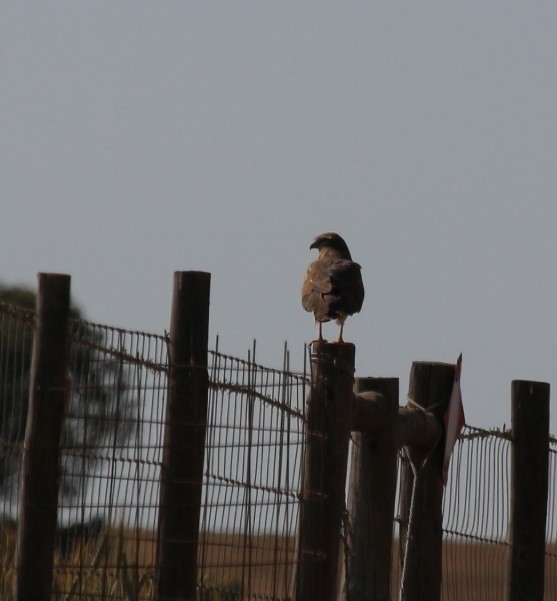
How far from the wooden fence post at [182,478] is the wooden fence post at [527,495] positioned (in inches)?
138

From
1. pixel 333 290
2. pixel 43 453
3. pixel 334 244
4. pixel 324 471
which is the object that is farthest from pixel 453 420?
pixel 334 244

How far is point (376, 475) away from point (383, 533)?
0.27 m

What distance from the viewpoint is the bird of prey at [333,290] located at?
1149 centimetres

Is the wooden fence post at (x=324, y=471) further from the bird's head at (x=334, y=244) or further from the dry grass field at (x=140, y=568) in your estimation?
the bird's head at (x=334, y=244)

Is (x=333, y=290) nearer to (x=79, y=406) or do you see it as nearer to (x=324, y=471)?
(x=324, y=471)

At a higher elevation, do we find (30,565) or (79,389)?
(79,389)

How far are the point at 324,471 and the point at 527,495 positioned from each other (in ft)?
9.65

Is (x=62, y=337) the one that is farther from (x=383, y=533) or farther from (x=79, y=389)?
(x=383, y=533)

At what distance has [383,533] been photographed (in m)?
7.42

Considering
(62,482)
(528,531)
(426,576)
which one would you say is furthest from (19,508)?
(528,531)

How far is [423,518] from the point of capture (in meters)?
8.23

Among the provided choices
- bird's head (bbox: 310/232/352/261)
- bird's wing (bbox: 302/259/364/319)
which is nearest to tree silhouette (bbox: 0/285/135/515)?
bird's wing (bbox: 302/259/364/319)

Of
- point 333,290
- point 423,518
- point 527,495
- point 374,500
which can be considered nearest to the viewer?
point 374,500

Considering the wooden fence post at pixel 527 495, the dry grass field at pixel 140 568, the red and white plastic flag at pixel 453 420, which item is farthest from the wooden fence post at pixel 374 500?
the wooden fence post at pixel 527 495
